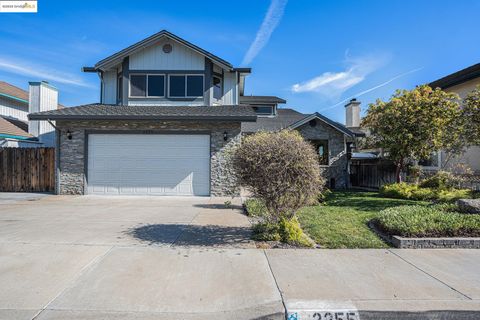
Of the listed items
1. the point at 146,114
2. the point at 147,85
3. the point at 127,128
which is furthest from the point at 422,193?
the point at 147,85

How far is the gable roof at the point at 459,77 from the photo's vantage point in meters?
13.5

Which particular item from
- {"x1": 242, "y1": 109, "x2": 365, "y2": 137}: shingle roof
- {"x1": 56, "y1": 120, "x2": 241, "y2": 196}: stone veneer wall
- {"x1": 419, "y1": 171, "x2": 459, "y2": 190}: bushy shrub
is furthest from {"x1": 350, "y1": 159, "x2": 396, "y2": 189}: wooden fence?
{"x1": 56, "y1": 120, "x2": 241, "y2": 196}: stone veneer wall

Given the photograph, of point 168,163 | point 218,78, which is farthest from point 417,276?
point 218,78

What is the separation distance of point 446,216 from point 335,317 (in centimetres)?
496

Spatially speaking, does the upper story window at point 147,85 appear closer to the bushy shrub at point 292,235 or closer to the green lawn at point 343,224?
the green lawn at point 343,224

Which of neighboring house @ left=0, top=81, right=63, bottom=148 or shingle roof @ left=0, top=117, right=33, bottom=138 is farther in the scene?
neighboring house @ left=0, top=81, right=63, bottom=148

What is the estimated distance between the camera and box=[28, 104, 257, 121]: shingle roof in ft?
40.0

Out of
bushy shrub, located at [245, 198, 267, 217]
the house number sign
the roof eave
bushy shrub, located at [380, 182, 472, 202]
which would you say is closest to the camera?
the house number sign

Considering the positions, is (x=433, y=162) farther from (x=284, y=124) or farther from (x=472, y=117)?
(x=284, y=124)

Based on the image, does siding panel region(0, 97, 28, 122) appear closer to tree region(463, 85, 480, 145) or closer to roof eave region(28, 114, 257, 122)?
roof eave region(28, 114, 257, 122)

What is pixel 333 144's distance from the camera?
17156mm

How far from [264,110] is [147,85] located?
9988 mm

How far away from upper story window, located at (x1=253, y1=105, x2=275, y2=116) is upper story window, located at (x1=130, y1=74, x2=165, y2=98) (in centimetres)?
904

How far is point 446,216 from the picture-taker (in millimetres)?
6586
